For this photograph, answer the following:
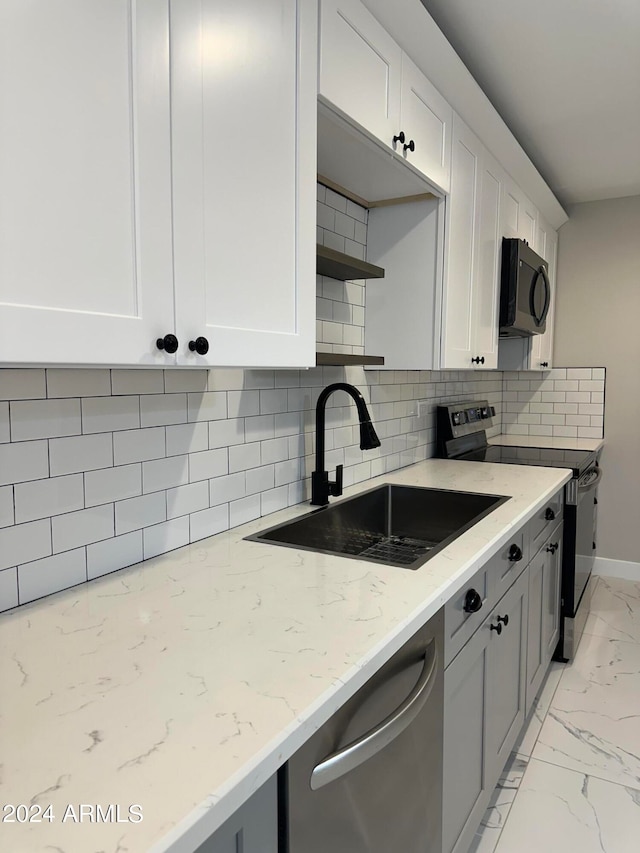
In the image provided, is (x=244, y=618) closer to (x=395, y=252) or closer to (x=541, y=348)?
(x=395, y=252)

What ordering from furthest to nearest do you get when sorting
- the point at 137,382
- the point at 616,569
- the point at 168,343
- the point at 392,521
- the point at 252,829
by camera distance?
the point at 616,569 < the point at 392,521 < the point at 137,382 < the point at 168,343 < the point at 252,829

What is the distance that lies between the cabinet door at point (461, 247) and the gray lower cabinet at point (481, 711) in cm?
91

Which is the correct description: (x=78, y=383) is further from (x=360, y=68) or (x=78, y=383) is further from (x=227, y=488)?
(x=360, y=68)

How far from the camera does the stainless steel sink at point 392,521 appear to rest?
180 cm

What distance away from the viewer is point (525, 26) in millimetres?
1925

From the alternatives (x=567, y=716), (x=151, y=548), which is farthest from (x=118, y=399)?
(x=567, y=716)

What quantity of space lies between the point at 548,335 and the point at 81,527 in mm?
3495

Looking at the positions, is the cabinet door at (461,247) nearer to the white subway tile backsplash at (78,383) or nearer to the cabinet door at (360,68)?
the cabinet door at (360,68)

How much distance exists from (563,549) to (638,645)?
74 cm

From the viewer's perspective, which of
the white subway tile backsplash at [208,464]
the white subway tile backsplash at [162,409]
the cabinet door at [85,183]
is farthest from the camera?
the white subway tile backsplash at [208,464]

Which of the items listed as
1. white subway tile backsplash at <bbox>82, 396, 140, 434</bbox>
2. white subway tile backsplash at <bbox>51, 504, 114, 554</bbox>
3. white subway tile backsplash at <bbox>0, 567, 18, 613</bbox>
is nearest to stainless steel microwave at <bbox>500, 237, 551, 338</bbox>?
white subway tile backsplash at <bbox>82, 396, 140, 434</bbox>

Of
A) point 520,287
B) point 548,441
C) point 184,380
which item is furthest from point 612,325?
point 184,380

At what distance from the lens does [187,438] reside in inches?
56.5

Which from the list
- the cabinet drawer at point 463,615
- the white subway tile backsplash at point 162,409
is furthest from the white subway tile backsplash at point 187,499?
the cabinet drawer at point 463,615
